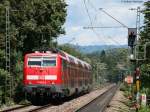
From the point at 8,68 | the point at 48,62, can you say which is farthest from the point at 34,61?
the point at 8,68

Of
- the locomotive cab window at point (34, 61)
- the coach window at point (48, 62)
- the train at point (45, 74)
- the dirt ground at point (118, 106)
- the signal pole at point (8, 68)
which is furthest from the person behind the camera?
the signal pole at point (8, 68)

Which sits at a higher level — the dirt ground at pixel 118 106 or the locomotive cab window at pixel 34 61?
the locomotive cab window at pixel 34 61

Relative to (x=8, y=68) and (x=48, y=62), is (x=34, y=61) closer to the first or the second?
(x=48, y=62)

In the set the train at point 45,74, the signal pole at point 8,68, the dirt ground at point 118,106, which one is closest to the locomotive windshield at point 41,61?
the train at point 45,74

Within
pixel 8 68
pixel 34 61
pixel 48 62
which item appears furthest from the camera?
pixel 8 68

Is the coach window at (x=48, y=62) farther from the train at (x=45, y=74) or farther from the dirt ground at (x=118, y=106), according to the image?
the dirt ground at (x=118, y=106)

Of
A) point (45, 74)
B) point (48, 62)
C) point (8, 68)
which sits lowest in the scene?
point (45, 74)

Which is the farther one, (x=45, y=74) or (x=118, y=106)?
(x=118, y=106)

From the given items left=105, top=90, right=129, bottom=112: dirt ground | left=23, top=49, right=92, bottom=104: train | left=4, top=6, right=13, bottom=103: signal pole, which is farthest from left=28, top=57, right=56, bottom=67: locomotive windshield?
left=105, top=90, right=129, bottom=112: dirt ground

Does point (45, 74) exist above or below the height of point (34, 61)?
below

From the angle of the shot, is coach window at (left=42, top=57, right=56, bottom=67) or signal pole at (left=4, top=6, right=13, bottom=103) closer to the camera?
coach window at (left=42, top=57, right=56, bottom=67)

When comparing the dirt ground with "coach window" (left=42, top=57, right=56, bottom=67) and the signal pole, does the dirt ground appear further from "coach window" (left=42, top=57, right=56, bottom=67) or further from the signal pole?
the signal pole

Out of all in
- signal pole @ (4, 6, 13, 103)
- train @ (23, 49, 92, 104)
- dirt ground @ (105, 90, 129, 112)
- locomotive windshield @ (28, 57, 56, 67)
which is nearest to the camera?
dirt ground @ (105, 90, 129, 112)

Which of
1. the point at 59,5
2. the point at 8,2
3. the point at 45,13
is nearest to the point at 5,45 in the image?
the point at 8,2
